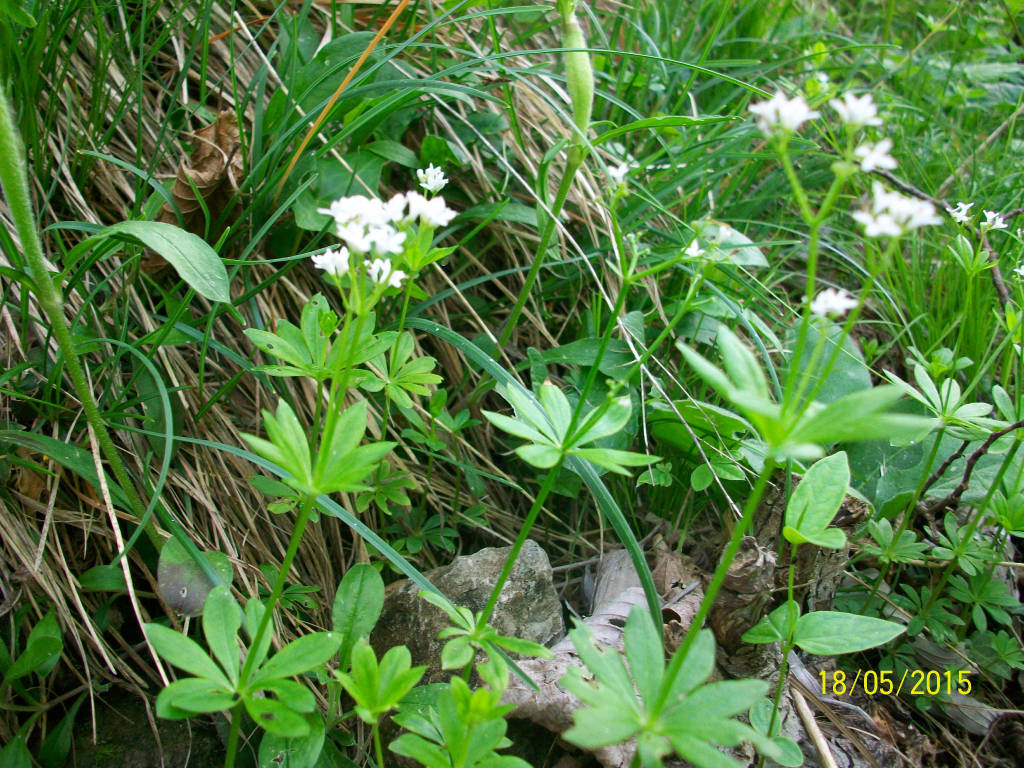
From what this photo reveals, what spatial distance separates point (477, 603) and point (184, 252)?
3.14 ft

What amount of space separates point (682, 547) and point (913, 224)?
1.16m

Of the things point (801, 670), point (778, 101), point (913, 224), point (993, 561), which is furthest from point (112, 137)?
point (993, 561)

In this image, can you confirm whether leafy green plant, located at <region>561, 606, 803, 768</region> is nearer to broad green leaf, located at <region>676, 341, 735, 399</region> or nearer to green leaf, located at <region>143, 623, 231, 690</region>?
broad green leaf, located at <region>676, 341, 735, 399</region>

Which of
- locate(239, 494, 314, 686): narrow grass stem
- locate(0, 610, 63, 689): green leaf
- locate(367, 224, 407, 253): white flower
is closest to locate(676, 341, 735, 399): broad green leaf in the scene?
locate(367, 224, 407, 253): white flower

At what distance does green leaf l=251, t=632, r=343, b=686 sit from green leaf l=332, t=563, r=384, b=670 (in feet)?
0.62

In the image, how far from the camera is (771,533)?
6.07ft

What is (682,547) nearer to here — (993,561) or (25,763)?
(993,561)

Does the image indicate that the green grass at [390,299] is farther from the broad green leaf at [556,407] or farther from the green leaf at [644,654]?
the green leaf at [644,654]

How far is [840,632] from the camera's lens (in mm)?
1403

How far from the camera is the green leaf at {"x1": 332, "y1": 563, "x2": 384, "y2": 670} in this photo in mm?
1440

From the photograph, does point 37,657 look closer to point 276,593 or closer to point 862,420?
point 276,593

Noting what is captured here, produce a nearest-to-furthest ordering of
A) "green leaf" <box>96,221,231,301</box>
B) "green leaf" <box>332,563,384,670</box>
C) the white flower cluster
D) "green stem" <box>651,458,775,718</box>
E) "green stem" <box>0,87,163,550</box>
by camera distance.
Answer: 1. the white flower cluster
2. "green stem" <box>651,458,775,718</box>
3. "green stem" <box>0,87,163,550</box>
4. "green leaf" <box>96,221,231,301</box>
5. "green leaf" <box>332,563,384,670</box>

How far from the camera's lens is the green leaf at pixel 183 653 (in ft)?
3.89

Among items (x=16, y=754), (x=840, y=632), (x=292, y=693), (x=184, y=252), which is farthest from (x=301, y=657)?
(x=840, y=632)
